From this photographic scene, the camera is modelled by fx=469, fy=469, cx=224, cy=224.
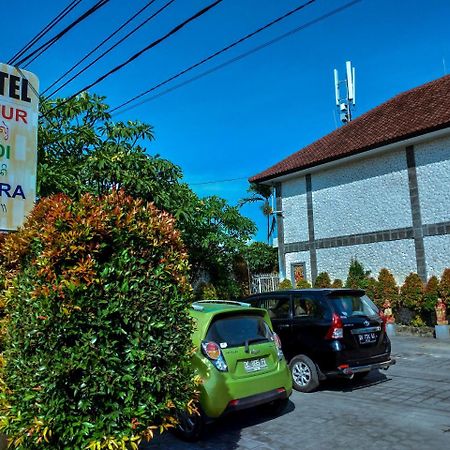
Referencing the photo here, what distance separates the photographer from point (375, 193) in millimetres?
18844

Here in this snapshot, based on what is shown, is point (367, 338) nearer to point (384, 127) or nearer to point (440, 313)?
Result: point (440, 313)

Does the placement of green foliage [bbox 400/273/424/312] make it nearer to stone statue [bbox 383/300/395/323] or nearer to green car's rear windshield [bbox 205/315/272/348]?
stone statue [bbox 383/300/395/323]

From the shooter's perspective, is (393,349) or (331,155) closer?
(393,349)

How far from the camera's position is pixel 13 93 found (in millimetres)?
5520

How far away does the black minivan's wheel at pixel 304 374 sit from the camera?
7.65m

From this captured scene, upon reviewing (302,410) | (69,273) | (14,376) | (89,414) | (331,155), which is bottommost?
(302,410)

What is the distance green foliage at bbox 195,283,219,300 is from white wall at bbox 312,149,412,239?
20.4 feet

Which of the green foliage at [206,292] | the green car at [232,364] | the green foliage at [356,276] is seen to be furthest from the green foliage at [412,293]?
the green car at [232,364]

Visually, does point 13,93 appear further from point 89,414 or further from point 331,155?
point 331,155

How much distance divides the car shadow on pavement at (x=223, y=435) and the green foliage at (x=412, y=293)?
36.7 ft

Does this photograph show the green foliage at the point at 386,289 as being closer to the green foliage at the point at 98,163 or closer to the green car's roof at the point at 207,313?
the green foliage at the point at 98,163

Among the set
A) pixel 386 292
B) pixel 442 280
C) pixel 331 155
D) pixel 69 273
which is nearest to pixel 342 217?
pixel 331 155

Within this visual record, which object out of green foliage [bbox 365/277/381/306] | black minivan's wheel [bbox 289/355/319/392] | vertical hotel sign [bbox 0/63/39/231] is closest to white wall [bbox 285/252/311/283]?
green foliage [bbox 365/277/381/306]

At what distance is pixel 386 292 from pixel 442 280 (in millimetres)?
2148
